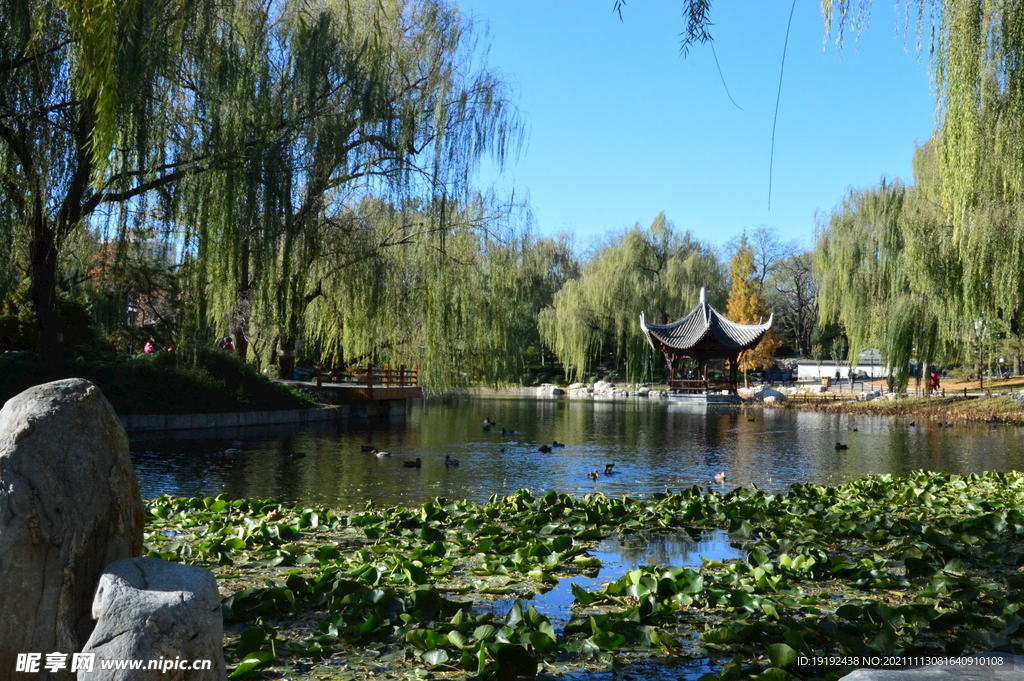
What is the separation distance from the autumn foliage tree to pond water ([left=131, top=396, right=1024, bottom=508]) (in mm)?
18474

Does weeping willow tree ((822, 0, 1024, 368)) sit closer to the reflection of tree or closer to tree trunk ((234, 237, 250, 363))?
the reflection of tree

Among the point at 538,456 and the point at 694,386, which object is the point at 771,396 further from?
the point at 538,456

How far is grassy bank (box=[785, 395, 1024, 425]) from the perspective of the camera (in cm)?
2017

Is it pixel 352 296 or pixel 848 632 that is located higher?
pixel 352 296

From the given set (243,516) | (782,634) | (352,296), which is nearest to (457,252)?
(352,296)

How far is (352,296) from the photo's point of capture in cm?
1591

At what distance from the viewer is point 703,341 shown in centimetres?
3042

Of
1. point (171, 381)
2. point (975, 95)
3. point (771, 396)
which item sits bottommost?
point (771, 396)

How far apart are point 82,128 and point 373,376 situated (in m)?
12.4

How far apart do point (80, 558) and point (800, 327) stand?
50921 millimetres

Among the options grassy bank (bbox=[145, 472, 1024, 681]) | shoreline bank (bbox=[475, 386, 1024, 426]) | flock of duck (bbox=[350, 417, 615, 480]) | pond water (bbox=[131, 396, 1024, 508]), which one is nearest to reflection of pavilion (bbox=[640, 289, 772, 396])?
shoreline bank (bbox=[475, 386, 1024, 426])

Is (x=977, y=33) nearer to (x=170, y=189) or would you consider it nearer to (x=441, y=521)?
(x=441, y=521)

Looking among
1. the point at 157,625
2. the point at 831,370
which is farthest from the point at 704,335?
the point at 157,625

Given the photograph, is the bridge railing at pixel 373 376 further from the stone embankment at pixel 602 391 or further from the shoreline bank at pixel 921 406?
the stone embankment at pixel 602 391
